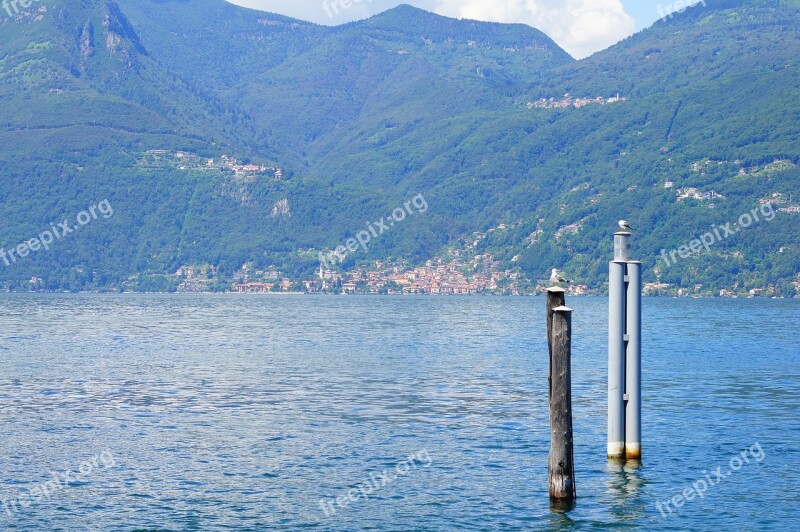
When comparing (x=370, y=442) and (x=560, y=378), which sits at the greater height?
(x=560, y=378)

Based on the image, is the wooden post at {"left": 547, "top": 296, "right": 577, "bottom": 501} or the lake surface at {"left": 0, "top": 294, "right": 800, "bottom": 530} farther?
the lake surface at {"left": 0, "top": 294, "right": 800, "bottom": 530}

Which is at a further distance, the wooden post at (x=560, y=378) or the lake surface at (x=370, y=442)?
the lake surface at (x=370, y=442)

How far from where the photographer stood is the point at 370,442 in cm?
3878

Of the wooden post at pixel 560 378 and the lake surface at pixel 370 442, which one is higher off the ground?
the wooden post at pixel 560 378

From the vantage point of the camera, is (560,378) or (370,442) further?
(370,442)

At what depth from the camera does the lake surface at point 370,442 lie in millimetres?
29078

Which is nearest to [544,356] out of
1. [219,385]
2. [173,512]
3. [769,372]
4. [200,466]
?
[769,372]

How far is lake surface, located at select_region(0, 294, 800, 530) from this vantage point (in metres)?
29.1

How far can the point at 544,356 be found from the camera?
254 feet

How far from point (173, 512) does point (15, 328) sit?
8891cm

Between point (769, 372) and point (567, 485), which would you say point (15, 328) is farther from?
point (567, 485)

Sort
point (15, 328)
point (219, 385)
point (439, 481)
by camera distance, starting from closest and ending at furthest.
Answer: point (439, 481) < point (219, 385) < point (15, 328)

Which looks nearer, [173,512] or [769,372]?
[173,512]

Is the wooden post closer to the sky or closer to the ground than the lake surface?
closer to the sky
